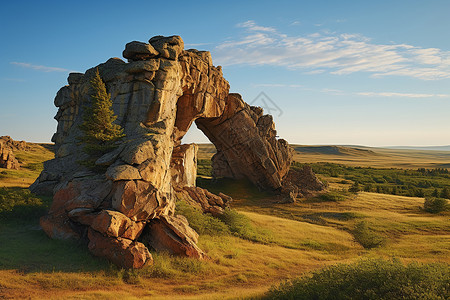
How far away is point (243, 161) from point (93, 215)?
36.6 meters

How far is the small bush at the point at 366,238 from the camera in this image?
1211 inches

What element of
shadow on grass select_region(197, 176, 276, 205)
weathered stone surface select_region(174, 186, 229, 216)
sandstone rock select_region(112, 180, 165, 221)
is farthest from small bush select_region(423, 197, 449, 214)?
sandstone rock select_region(112, 180, 165, 221)

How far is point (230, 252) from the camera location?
2423cm

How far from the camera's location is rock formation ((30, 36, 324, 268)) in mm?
20109

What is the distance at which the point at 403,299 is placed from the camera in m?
11.4

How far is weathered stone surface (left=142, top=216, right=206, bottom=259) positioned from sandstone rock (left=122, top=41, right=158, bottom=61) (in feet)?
63.8

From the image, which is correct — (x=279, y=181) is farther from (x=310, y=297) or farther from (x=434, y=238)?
(x=310, y=297)

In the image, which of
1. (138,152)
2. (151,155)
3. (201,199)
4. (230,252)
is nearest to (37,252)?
(138,152)

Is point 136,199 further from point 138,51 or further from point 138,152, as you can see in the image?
point 138,51

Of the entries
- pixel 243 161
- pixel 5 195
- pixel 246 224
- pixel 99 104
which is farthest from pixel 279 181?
pixel 5 195

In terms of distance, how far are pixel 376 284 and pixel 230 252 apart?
13.0 metres

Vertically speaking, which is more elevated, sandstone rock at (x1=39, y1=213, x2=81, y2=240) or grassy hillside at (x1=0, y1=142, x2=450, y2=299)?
sandstone rock at (x1=39, y1=213, x2=81, y2=240)

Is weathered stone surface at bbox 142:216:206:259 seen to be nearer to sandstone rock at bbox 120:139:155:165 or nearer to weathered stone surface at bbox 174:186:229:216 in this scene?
sandstone rock at bbox 120:139:155:165

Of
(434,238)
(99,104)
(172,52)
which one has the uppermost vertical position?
(172,52)
